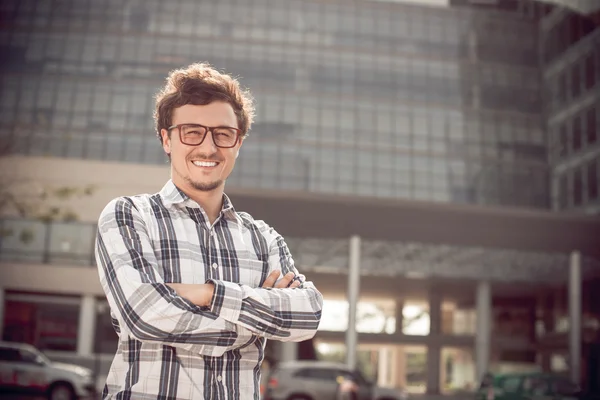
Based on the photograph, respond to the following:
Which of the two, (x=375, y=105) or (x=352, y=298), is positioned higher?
(x=375, y=105)

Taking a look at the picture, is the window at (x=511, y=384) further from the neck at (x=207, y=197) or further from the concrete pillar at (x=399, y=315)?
the concrete pillar at (x=399, y=315)

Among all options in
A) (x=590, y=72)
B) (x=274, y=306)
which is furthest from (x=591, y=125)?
(x=274, y=306)

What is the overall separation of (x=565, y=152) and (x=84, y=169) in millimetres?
33210

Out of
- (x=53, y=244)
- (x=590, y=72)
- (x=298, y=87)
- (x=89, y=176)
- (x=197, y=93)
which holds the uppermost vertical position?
(x=590, y=72)

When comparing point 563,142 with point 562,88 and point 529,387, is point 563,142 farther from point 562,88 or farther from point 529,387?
point 529,387

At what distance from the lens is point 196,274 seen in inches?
110

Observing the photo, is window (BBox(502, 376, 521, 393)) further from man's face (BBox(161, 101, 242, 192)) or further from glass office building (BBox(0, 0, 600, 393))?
glass office building (BBox(0, 0, 600, 393))

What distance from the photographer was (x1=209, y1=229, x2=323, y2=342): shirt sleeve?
268 centimetres

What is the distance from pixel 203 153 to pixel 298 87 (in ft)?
167

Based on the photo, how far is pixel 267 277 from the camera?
9.64ft

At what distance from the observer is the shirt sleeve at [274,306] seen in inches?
105

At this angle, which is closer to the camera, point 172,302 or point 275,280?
point 172,302

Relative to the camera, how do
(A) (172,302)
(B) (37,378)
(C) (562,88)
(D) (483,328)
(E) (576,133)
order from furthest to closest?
(C) (562,88) < (E) (576,133) < (D) (483,328) < (B) (37,378) < (A) (172,302)

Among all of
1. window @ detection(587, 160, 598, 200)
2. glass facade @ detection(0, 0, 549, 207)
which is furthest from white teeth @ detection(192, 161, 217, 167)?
window @ detection(587, 160, 598, 200)
